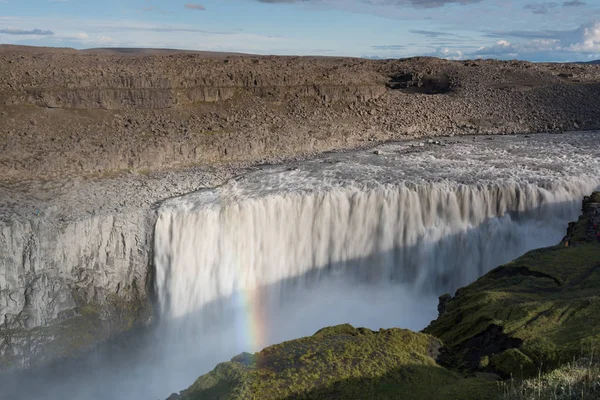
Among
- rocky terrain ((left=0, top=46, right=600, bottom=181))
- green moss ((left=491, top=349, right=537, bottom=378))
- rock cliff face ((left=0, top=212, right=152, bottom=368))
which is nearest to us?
green moss ((left=491, top=349, right=537, bottom=378))

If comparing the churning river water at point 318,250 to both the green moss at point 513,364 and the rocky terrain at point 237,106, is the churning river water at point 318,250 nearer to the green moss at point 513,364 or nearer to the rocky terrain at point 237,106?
the rocky terrain at point 237,106

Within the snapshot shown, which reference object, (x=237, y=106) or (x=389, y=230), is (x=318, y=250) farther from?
(x=237, y=106)

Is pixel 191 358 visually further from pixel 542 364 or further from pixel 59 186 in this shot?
pixel 542 364

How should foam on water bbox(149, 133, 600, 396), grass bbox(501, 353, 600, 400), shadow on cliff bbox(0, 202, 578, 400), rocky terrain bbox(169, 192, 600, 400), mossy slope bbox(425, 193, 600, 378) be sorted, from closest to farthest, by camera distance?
grass bbox(501, 353, 600, 400) → rocky terrain bbox(169, 192, 600, 400) → mossy slope bbox(425, 193, 600, 378) → shadow on cliff bbox(0, 202, 578, 400) → foam on water bbox(149, 133, 600, 396)

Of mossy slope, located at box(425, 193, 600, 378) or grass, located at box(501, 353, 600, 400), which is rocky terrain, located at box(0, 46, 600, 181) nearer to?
mossy slope, located at box(425, 193, 600, 378)

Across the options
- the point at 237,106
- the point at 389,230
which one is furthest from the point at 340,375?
the point at 237,106

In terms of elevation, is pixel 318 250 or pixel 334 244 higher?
pixel 334 244

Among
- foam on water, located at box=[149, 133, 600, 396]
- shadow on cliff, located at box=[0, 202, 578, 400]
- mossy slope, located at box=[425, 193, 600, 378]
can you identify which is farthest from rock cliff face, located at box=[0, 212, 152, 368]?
mossy slope, located at box=[425, 193, 600, 378]
